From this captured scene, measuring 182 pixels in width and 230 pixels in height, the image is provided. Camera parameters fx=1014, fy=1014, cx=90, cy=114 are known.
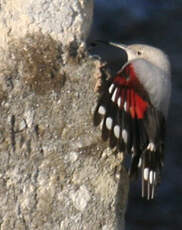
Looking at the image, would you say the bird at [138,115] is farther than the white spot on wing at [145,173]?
No

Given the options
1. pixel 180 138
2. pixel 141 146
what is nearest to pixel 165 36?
pixel 180 138

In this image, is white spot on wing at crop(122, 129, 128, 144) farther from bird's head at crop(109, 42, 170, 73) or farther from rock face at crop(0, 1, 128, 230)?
bird's head at crop(109, 42, 170, 73)

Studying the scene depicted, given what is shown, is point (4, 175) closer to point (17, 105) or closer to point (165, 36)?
point (17, 105)

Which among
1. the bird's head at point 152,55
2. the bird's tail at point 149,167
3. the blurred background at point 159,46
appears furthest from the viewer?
the blurred background at point 159,46

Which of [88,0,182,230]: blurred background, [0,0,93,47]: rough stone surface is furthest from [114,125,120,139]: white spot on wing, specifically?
[88,0,182,230]: blurred background

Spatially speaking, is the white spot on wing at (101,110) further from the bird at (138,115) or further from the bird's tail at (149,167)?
the bird's tail at (149,167)

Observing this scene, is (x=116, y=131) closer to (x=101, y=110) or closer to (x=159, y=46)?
(x=101, y=110)

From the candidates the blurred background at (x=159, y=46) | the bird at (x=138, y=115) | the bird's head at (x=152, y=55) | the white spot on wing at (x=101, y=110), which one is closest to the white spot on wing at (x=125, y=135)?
the bird at (x=138, y=115)
